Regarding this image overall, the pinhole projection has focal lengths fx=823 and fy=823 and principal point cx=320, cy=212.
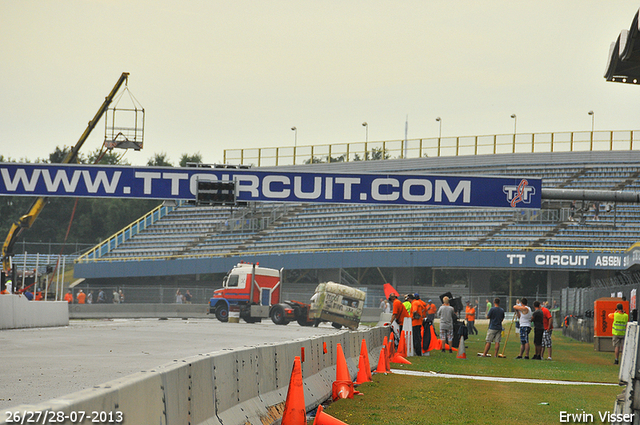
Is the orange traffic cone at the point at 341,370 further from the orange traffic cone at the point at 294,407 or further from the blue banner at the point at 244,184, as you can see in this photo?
the blue banner at the point at 244,184

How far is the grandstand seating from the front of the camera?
50594 mm

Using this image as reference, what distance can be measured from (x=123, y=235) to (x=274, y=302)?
25081 millimetres

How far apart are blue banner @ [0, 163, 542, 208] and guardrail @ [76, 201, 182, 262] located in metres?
35.9

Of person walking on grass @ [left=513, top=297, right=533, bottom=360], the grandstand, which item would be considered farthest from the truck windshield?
person walking on grass @ [left=513, top=297, right=533, bottom=360]

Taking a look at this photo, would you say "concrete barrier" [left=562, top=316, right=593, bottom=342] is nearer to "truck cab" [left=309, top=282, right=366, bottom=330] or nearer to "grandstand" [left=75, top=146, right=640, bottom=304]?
"grandstand" [left=75, top=146, right=640, bottom=304]

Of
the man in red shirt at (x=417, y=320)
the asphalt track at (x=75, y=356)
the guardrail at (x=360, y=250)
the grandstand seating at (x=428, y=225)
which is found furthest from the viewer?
the grandstand seating at (x=428, y=225)

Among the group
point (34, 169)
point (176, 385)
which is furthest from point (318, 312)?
point (176, 385)

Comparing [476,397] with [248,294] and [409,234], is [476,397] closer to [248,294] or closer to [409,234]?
[248,294]

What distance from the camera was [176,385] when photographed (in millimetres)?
5703

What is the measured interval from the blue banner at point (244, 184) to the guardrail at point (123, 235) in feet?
118

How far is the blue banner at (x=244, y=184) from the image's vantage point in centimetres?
2389

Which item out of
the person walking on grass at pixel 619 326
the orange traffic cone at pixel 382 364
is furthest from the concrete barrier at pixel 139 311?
the orange traffic cone at pixel 382 364

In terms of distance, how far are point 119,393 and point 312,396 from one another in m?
6.25

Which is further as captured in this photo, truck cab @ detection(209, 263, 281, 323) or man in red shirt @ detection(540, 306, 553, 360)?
truck cab @ detection(209, 263, 281, 323)
